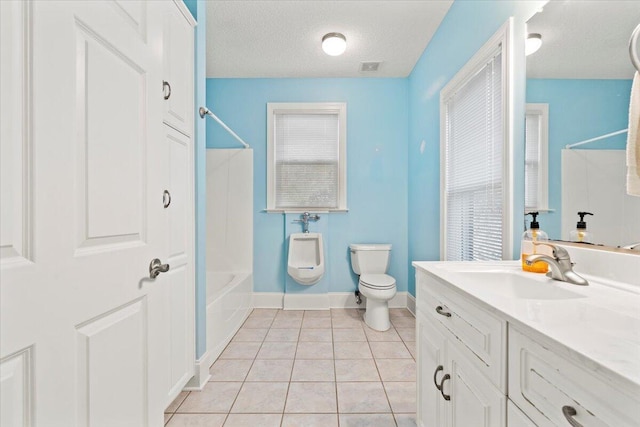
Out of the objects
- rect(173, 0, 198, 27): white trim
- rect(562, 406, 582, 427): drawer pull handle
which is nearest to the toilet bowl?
rect(173, 0, 198, 27): white trim

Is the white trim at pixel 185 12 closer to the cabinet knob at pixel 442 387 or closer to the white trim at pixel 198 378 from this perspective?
the white trim at pixel 198 378

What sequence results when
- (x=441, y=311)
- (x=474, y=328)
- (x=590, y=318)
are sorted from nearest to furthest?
(x=590, y=318) < (x=474, y=328) < (x=441, y=311)

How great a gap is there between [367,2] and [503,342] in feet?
7.63

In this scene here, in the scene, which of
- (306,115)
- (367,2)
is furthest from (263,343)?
(367,2)

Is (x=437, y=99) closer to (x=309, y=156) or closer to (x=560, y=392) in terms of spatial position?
(x=309, y=156)

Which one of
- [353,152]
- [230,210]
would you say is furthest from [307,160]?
[230,210]

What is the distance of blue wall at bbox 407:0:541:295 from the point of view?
1423 millimetres

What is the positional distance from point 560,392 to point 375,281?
203cm

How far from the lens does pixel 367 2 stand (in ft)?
6.89

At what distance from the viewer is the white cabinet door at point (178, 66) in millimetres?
1391

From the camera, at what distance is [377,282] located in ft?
8.27

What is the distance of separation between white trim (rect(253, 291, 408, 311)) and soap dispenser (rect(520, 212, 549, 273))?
1924 millimetres

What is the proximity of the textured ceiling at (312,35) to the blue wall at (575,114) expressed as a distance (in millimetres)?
1313

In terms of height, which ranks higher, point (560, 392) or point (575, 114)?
point (575, 114)
